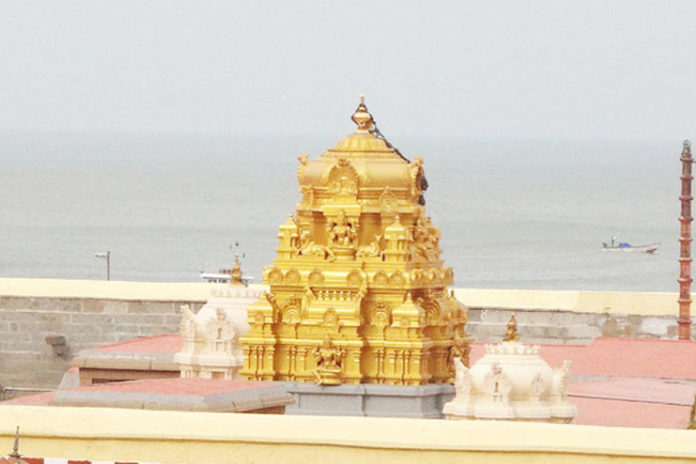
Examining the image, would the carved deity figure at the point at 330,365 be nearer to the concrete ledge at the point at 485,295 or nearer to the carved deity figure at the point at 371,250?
the carved deity figure at the point at 371,250

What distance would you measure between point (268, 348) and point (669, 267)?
74.7 metres

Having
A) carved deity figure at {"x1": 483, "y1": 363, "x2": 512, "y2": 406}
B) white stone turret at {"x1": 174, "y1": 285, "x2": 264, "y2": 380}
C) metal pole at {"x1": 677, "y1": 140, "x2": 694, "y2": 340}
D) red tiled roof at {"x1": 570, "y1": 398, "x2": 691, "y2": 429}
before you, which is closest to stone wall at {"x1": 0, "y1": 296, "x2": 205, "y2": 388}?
metal pole at {"x1": 677, "y1": 140, "x2": 694, "y2": 340}

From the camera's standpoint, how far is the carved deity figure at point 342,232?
36531 mm

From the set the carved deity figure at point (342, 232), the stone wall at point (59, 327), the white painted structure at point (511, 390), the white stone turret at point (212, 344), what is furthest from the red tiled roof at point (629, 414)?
the stone wall at point (59, 327)

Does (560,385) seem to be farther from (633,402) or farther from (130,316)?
(130,316)

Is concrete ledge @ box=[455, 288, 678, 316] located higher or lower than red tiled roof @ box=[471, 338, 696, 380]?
higher

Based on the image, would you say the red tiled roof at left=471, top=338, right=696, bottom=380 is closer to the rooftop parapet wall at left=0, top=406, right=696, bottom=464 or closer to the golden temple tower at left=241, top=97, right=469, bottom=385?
the golden temple tower at left=241, top=97, right=469, bottom=385

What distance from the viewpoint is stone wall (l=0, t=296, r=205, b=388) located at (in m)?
49.2

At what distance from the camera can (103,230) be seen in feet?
452

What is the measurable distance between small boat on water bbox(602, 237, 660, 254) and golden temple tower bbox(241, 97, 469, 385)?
269 feet

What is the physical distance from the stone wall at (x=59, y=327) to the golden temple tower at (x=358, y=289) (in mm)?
12323

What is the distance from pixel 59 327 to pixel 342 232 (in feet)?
43.9

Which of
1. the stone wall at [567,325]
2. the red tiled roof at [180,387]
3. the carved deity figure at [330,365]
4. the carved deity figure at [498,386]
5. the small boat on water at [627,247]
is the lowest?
the red tiled roof at [180,387]

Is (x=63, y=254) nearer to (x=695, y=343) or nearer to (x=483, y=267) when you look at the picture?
(x=483, y=267)
